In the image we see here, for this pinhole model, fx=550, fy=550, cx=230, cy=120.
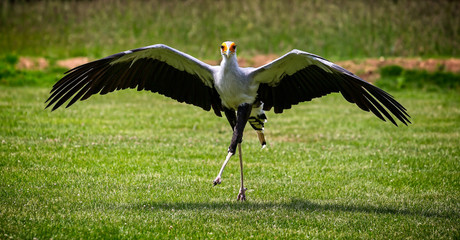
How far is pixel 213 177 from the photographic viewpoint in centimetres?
787

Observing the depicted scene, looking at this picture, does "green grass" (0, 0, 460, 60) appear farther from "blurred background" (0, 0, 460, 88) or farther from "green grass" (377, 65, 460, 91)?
"green grass" (377, 65, 460, 91)

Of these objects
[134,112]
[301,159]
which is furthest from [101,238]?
[134,112]

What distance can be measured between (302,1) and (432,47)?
670cm

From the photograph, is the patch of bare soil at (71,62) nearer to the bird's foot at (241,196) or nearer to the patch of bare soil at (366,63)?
the patch of bare soil at (366,63)

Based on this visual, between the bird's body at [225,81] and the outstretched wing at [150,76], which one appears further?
the outstretched wing at [150,76]

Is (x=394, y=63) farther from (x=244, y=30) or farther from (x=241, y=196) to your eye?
(x=241, y=196)

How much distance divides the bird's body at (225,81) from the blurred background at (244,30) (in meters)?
12.4

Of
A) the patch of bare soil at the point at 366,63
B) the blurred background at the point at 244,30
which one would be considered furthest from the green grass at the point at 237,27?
the patch of bare soil at the point at 366,63

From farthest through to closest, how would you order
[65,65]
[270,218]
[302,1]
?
1. [302,1]
2. [65,65]
3. [270,218]

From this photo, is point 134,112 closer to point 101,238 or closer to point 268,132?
point 268,132

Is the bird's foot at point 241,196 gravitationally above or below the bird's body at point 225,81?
below

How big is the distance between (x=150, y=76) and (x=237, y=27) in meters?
16.6

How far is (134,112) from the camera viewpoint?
13.6 meters

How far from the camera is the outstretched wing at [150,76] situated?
6770 mm
